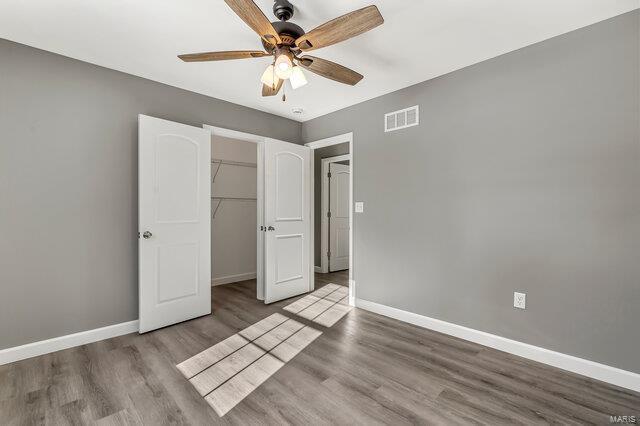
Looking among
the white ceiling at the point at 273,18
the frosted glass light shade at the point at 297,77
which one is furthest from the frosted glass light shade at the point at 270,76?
the white ceiling at the point at 273,18

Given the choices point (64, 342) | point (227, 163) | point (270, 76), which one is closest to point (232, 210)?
Result: point (227, 163)

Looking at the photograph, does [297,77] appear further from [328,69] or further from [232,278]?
[232,278]

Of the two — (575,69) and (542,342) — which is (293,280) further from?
(575,69)

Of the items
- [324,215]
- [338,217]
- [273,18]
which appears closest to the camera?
[273,18]

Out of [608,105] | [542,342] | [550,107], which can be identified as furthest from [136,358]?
[608,105]

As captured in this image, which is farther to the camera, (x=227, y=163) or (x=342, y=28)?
(x=227, y=163)

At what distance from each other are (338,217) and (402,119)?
279 cm

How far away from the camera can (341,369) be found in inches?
87.2

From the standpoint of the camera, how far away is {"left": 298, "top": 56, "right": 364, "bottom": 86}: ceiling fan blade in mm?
1955

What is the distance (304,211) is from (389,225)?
127 cm

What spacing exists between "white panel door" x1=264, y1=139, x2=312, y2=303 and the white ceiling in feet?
3.70

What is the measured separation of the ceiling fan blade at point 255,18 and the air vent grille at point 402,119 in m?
1.79

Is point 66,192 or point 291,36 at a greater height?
point 291,36

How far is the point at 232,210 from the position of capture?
4883 mm
